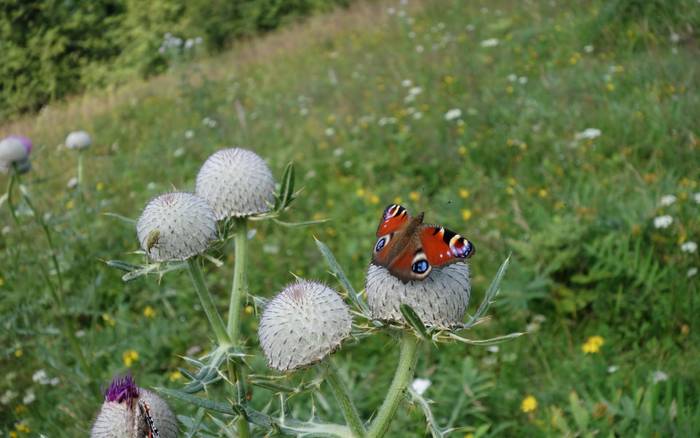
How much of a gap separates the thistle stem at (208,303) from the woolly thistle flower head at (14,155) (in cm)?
253

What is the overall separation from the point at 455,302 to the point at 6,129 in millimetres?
7701

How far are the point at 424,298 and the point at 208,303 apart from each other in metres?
0.80

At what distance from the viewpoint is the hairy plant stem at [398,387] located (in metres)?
1.66

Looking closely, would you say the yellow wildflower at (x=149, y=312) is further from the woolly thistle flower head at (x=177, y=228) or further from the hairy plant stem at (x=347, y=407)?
the hairy plant stem at (x=347, y=407)

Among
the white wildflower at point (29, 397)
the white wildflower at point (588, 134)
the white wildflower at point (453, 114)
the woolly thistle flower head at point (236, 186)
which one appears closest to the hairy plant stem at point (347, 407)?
the woolly thistle flower head at point (236, 186)

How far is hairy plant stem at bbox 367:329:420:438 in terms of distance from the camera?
1664mm

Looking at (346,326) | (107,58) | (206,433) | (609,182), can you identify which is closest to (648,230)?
(609,182)

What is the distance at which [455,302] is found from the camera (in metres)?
1.83

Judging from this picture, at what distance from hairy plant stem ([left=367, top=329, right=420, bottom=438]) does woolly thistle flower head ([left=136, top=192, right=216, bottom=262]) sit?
0.87 meters

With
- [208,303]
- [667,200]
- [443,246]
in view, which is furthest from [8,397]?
[667,200]

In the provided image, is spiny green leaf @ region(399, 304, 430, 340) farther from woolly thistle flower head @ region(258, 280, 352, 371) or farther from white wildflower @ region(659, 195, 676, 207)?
white wildflower @ region(659, 195, 676, 207)

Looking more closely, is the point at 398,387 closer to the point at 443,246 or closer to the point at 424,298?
the point at 424,298

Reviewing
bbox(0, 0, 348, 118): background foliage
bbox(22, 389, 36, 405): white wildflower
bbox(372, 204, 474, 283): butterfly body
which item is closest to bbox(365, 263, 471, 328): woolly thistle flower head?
bbox(372, 204, 474, 283): butterfly body

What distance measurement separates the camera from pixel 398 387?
5.56 ft
